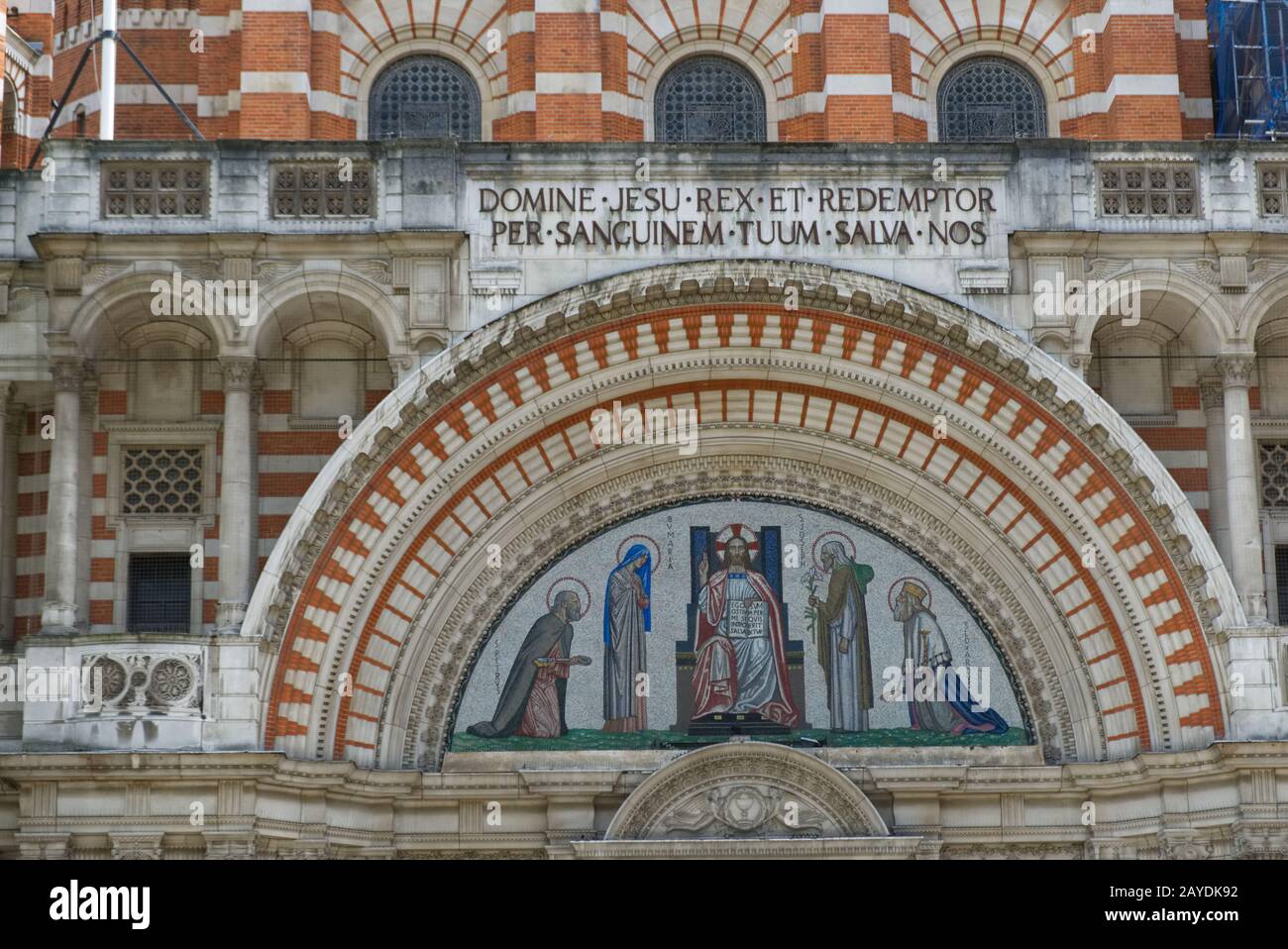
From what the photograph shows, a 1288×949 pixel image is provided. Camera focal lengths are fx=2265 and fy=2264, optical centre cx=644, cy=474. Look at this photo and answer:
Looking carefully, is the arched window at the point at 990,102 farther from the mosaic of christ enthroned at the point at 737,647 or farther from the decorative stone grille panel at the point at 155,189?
the decorative stone grille panel at the point at 155,189

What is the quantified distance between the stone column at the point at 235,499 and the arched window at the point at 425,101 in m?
4.61

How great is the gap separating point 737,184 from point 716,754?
19.4 ft

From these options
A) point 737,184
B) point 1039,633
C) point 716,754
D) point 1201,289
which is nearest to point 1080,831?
point 1039,633

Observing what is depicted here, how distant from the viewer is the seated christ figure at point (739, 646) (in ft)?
77.6

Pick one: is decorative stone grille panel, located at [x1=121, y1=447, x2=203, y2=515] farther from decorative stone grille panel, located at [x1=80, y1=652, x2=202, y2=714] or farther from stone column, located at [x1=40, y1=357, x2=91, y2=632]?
decorative stone grille panel, located at [x1=80, y1=652, x2=202, y2=714]

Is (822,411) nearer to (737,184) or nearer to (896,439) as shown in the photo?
(896,439)

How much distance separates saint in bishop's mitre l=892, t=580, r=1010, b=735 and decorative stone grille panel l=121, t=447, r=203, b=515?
7.48 meters

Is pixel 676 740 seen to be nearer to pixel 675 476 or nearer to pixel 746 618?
pixel 746 618

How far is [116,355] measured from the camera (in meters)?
23.7

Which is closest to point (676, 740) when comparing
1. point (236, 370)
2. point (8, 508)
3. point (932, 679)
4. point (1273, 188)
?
point (932, 679)

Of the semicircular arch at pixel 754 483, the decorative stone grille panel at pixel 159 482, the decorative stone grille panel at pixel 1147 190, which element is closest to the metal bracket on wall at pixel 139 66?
the decorative stone grille panel at pixel 159 482

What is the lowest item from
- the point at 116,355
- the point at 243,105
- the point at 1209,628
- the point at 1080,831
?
the point at 1080,831

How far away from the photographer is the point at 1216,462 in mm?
23750

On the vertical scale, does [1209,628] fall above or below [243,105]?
below
